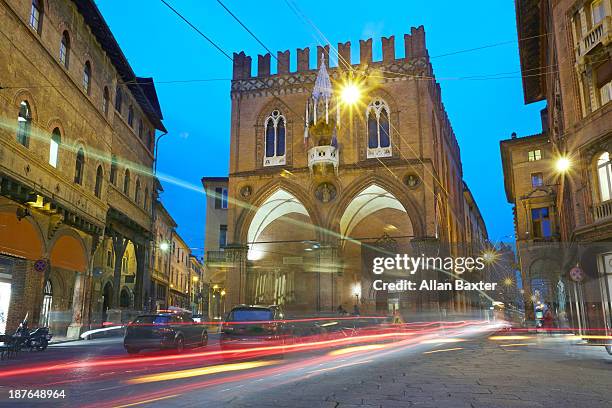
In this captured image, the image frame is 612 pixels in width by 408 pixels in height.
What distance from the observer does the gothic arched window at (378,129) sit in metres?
31.2

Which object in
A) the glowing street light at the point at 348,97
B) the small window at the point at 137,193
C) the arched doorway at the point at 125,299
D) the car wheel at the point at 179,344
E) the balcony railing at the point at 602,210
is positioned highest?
the glowing street light at the point at 348,97

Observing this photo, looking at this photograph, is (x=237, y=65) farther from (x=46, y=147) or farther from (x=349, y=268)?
(x=46, y=147)

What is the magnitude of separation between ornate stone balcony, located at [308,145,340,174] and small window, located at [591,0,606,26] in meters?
15.8

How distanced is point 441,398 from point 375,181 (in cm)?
2413

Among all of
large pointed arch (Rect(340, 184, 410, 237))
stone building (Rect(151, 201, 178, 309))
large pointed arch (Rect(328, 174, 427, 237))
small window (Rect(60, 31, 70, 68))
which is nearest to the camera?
small window (Rect(60, 31, 70, 68))

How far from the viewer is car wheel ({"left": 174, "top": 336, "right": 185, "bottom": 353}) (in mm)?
14231

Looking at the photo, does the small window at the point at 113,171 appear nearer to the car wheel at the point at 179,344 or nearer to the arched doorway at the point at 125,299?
the car wheel at the point at 179,344

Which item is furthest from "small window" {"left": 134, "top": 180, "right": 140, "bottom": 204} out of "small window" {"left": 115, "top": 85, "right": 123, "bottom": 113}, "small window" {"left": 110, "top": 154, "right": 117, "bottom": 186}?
"small window" {"left": 115, "top": 85, "right": 123, "bottom": 113}

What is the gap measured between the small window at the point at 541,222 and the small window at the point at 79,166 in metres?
27.3

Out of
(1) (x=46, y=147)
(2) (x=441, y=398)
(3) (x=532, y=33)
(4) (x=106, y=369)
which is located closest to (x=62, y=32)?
(1) (x=46, y=147)

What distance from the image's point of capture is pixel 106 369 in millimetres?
10438

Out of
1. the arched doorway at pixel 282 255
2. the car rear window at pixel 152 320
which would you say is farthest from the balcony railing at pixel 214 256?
A: the car rear window at pixel 152 320

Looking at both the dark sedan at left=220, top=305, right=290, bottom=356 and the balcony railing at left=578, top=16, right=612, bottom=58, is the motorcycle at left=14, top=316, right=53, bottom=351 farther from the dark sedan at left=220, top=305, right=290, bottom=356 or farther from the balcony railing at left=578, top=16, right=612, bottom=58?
the balcony railing at left=578, top=16, right=612, bottom=58

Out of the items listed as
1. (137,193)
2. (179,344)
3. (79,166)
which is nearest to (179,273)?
(137,193)
